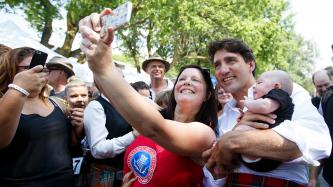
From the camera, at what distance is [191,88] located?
8.66ft

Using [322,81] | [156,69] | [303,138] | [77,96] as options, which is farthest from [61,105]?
[322,81]

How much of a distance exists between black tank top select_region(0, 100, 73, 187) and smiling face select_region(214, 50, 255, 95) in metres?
1.29

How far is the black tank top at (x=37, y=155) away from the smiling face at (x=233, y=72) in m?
1.29

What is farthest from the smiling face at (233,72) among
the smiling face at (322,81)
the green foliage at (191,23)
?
the green foliage at (191,23)

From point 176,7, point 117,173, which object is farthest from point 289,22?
point 117,173

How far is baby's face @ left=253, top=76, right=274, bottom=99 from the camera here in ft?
7.12

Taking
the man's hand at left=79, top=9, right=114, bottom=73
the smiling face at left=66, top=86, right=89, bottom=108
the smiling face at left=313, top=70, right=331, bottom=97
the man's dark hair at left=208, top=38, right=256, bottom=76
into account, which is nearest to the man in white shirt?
the man's dark hair at left=208, top=38, right=256, bottom=76

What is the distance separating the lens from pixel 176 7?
1270cm

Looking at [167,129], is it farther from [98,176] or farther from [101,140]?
[98,176]

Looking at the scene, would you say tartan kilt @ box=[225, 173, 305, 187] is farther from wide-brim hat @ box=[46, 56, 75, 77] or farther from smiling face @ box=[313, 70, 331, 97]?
wide-brim hat @ box=[46, 56, 75, 77]

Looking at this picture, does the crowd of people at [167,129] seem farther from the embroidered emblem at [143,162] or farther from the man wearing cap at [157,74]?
the man wearing cap at [157,74]

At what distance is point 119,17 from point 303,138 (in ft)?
3.61

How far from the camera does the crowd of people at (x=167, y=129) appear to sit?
180cm

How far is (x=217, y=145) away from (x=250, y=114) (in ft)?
0.82
